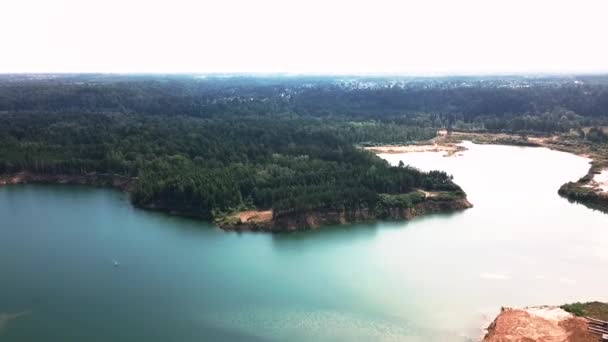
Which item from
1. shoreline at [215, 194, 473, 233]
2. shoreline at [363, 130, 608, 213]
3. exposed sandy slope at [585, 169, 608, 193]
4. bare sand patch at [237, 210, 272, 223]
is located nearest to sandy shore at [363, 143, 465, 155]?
shoreline at [363, 130, 608, 213]

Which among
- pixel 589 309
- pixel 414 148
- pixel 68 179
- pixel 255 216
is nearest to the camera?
pixel 589 309

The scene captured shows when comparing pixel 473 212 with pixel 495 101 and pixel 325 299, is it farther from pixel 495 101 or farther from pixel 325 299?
pixel 495 101

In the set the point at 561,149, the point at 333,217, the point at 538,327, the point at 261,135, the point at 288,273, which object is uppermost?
the point at 261,135

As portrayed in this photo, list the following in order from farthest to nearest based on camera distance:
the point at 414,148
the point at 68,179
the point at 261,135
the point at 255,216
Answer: the point at 414,148 → the point at 261,135 → the point at 68,179 → the point at 255,216

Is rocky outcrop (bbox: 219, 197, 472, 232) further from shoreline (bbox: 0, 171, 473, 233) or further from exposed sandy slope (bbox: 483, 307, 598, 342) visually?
exposed sandy slope (bbox: 483, 307, 598, 342)

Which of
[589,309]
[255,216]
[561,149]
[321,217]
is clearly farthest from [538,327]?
[561,149]

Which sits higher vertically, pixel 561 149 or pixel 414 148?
pixel 561 149

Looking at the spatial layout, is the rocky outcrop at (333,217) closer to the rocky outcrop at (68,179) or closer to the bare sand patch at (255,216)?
the bare sand patch at (255,216)

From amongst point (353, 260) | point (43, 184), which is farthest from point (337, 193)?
point (43, 184)

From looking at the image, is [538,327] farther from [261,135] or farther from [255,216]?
[261,135]
